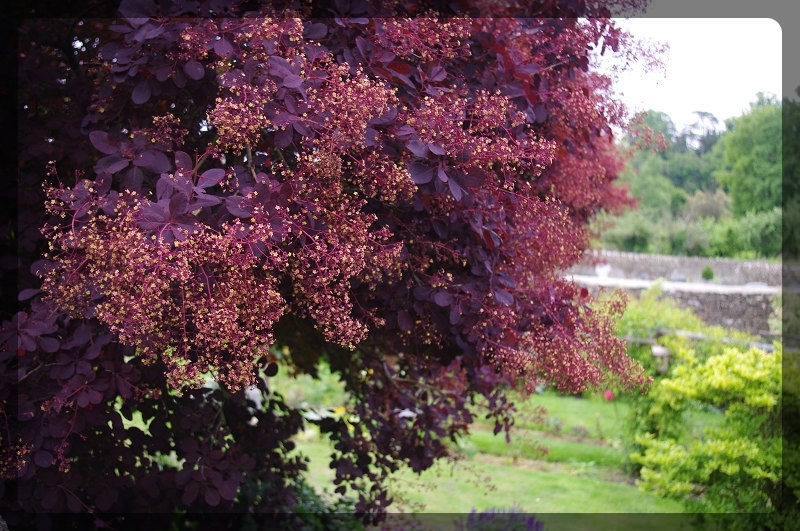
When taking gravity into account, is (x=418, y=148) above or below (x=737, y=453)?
above

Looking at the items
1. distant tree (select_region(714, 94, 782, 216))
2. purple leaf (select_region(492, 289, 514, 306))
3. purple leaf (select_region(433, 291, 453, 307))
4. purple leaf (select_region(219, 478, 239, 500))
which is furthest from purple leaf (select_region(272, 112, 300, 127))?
distant tree (select_region(714, 94, 782, 216))

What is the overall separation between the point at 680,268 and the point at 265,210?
749 inches

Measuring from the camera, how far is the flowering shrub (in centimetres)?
168

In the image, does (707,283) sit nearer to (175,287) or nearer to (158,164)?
(158,164)

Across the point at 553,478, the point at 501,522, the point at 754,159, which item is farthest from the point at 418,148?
the point at 754,159

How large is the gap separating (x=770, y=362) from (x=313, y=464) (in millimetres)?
3711

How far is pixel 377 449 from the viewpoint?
10.5 ft

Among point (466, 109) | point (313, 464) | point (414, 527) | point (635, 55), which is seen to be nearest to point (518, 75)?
point (466, 109)

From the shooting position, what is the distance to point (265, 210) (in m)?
1.70

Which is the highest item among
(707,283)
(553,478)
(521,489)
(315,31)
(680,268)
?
(315,31)

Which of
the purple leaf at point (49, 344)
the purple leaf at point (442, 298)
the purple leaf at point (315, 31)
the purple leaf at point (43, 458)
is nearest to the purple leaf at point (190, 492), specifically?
the purple leaf at point (43, 458)

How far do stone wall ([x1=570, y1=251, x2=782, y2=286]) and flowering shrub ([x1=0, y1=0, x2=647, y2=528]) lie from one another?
13.6 meters

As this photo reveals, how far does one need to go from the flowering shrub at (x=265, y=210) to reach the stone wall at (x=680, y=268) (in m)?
13.6

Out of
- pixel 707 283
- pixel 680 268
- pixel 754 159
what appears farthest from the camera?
pixel 680 268
